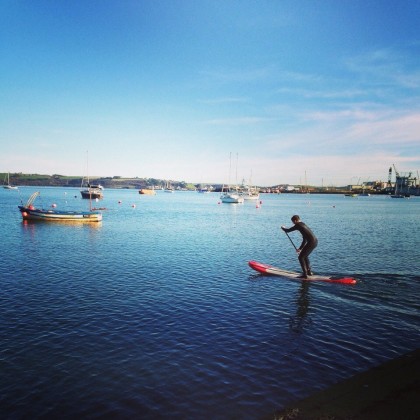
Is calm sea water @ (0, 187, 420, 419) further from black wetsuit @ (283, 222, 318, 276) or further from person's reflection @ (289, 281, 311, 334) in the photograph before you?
black wetsuit @ (283, 222, 318, 276)

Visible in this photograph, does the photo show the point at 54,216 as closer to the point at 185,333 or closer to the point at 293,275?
the point at 293,275

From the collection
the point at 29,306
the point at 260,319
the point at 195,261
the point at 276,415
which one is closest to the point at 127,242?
the point at 195,261

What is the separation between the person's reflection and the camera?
1391 centimetres

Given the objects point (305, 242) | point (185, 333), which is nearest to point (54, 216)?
point (305, 242)

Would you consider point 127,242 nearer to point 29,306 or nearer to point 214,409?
point 29,306

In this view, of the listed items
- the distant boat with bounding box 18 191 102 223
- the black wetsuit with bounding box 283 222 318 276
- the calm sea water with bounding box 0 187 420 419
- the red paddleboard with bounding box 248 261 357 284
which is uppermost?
the black wetsuit with bounding box 283 222 318 276

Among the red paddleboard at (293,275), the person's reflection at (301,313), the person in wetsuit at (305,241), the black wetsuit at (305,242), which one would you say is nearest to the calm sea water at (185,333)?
the person's reflection at (301,313)

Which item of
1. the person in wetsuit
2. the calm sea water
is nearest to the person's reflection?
the calm sea water

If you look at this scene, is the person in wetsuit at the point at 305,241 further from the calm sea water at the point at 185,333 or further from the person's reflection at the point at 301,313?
the person's reflection at the point at 301,313

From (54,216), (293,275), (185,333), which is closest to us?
(185,333)

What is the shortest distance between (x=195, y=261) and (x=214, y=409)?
19099mm

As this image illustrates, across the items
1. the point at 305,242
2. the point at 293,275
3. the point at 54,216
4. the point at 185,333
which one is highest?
the point at 305,242

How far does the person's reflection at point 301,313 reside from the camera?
45.6 ft

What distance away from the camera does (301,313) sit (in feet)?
50.6
